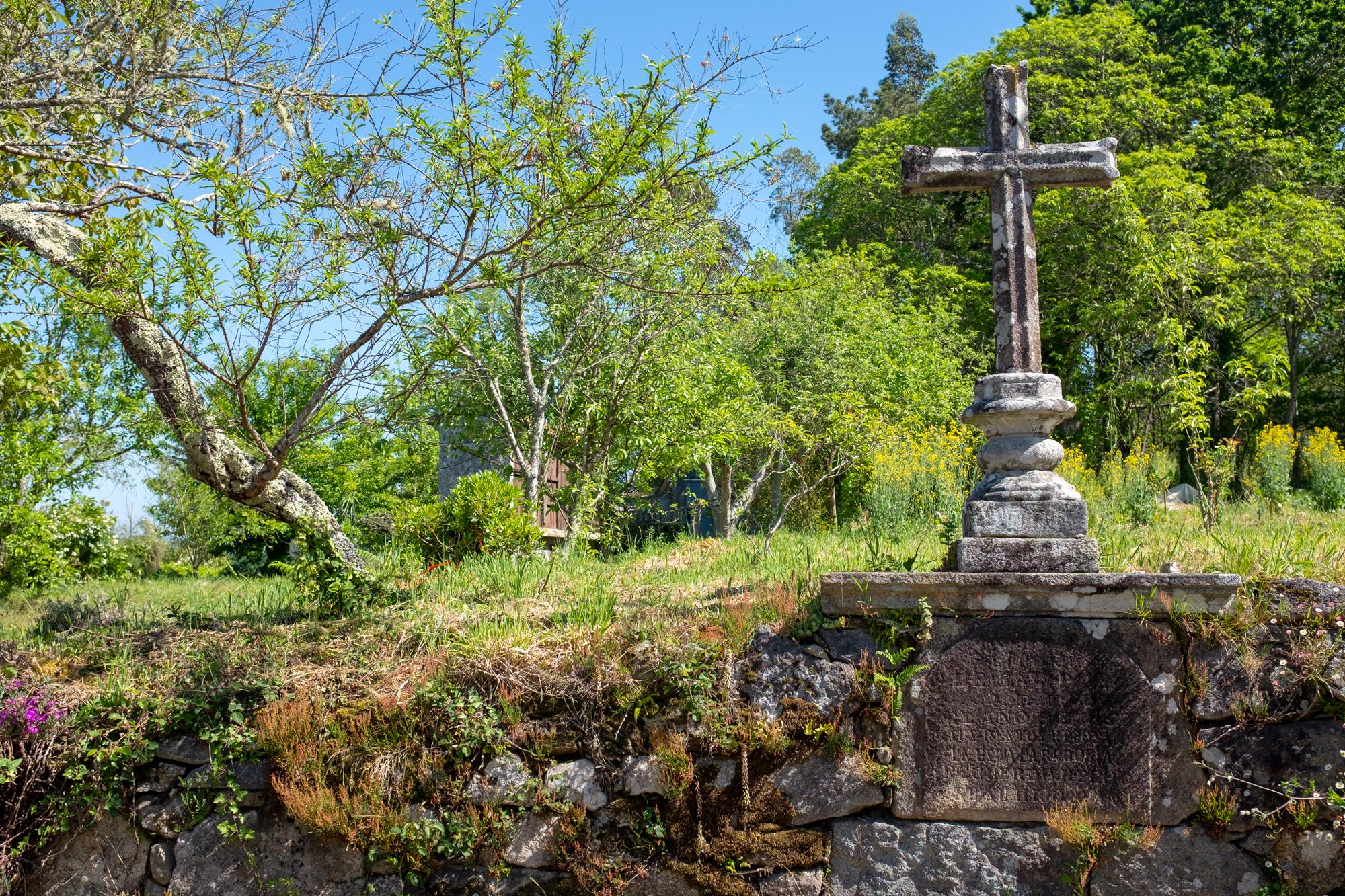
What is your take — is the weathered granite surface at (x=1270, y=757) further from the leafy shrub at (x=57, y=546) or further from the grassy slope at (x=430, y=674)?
the leafy shrub at (x=57, y=546)

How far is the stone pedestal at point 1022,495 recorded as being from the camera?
430 cm

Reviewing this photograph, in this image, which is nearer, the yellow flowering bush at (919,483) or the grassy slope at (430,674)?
the grassy slope at (430,674)

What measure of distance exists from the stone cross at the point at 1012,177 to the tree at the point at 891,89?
24299mm

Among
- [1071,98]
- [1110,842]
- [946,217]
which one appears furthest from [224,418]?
[946,217]

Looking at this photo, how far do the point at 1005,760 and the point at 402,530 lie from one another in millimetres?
5575

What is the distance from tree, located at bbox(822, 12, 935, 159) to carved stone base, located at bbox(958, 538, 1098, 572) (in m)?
25.5

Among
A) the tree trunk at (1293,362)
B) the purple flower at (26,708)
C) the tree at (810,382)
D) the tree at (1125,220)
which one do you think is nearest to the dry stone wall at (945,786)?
the purple flower at (26,708)

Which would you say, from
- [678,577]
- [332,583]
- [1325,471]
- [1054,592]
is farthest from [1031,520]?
[1325,471]

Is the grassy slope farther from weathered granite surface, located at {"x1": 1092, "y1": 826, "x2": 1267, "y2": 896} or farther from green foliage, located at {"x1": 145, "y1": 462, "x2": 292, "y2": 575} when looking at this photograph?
green foliage, located at {"x1": 145, "y1": 462, "x2": 292, "y2": 575}

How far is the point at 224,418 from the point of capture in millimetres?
5832

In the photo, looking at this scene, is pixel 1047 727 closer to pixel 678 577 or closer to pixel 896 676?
pixel 896 676

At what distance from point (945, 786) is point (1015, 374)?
186 centimetres

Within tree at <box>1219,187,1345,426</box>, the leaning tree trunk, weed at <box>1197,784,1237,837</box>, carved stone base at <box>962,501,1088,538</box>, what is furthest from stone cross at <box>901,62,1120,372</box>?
tree at <box>1219,187,1345,426</box>

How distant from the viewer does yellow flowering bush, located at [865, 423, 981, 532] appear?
8.56 m
